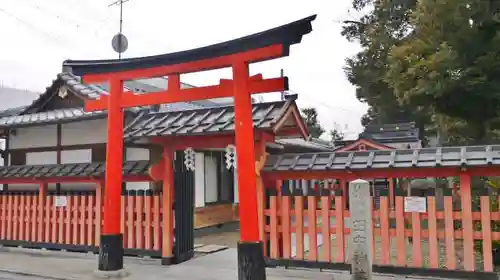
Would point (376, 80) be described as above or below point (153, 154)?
above

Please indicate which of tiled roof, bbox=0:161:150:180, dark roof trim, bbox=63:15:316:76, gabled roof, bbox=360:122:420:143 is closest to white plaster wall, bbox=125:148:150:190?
tiled roof, bbox=0:161:150:180

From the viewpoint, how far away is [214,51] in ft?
21.7

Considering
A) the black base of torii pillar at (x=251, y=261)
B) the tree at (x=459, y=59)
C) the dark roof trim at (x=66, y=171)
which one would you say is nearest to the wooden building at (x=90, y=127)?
the dark roof trim at (x=66, y=171)

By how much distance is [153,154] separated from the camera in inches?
360

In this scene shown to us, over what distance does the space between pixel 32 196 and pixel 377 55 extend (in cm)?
1523

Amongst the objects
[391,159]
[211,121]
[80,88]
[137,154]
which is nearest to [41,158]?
[80,88]

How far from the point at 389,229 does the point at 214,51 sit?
4096 mm

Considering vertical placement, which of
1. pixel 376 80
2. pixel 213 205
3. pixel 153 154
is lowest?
pixel 213 205

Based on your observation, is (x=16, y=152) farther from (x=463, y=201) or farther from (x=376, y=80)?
(x=376, y=80)

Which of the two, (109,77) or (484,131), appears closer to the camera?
(109,77)

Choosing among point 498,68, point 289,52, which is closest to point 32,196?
point 289,52

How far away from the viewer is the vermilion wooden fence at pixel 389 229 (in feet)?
20.7

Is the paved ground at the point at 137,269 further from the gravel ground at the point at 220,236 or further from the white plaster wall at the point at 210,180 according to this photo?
the white plaster wall at the point at 210,180

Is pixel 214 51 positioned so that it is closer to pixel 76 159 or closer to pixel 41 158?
pixel 76 159
